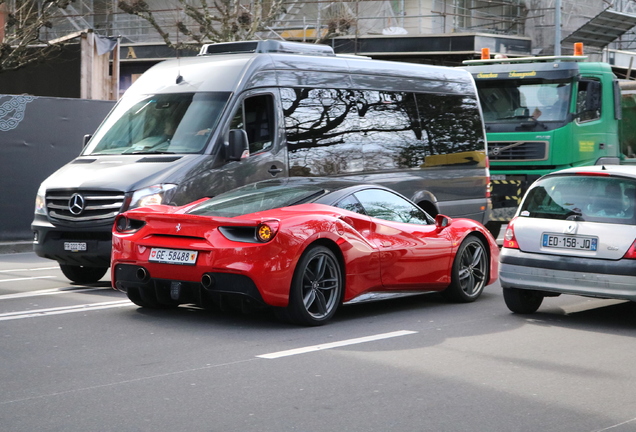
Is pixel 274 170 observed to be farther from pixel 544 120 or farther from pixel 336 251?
pixel 544 120

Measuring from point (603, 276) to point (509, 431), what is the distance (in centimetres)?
364

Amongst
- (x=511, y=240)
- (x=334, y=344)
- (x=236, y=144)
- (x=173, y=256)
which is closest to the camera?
(x=334, y=344)

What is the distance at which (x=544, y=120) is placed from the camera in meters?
17.2

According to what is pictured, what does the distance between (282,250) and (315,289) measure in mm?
567

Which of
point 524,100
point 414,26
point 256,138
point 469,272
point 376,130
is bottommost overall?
point 469,272

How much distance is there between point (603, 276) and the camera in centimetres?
855

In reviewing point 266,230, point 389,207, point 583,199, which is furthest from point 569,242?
point 266,230

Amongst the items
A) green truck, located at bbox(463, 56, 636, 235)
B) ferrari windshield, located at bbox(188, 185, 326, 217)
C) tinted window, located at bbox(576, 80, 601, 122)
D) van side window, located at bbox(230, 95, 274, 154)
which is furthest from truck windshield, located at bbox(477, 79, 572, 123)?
ferrari windshield, located at bbox(188, 185, 326, 217)

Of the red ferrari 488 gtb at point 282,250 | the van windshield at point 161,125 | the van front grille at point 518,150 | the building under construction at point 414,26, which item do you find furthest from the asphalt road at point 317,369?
the building under construction at point 414,26

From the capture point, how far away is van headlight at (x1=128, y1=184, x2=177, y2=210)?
10.3 m

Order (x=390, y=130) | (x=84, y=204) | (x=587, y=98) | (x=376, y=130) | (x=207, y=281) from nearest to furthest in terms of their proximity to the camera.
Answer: (x=207, y=281) < (x=84, y=204) < (x=376, y=130) < (x=390, y=130) < (x=587, y=98)

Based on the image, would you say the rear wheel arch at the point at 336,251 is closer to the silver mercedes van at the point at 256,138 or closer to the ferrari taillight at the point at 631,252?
the ferrari taillight at the point at 631,252

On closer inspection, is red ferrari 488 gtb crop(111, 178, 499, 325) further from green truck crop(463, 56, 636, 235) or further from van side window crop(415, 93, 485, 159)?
green truck crop(463, 56, 636, 235)

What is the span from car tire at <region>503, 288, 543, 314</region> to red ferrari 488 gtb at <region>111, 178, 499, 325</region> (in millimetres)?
727
